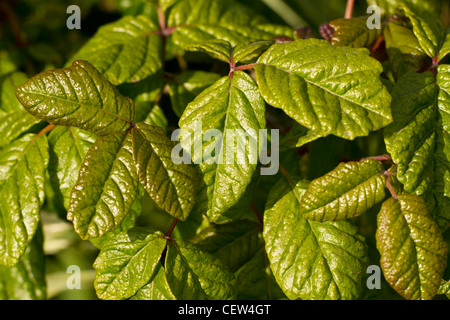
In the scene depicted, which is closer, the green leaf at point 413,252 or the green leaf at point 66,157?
the green leaf at point 413,252

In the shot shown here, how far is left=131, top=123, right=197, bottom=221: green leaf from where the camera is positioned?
0.94 meters

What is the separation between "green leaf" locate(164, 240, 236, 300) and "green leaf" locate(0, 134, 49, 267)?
34 centimetres

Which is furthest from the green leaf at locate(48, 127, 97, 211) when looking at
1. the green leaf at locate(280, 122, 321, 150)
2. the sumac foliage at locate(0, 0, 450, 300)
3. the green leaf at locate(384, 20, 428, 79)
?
the green leaf at locate(384, 20, 428, 79)

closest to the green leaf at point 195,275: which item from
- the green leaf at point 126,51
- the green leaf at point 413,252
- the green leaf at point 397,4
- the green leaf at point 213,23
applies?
the green leaf at point 413,252

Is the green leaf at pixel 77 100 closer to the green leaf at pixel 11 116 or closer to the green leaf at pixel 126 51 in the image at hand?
the green leaf at pixel 126 51

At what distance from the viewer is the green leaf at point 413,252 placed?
0.93 m

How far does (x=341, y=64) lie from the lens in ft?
3.15

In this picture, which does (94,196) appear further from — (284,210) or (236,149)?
(284,210)

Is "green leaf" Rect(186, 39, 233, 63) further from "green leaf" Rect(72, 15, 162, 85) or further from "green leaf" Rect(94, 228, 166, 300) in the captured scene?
"green leaf" Rect(94, 228, 166, 300)

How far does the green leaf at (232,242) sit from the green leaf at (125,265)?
0.56ft

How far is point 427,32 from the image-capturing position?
3.72 feet

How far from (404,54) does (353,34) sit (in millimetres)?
135

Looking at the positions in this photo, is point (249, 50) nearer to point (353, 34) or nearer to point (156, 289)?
point (353, 34)
